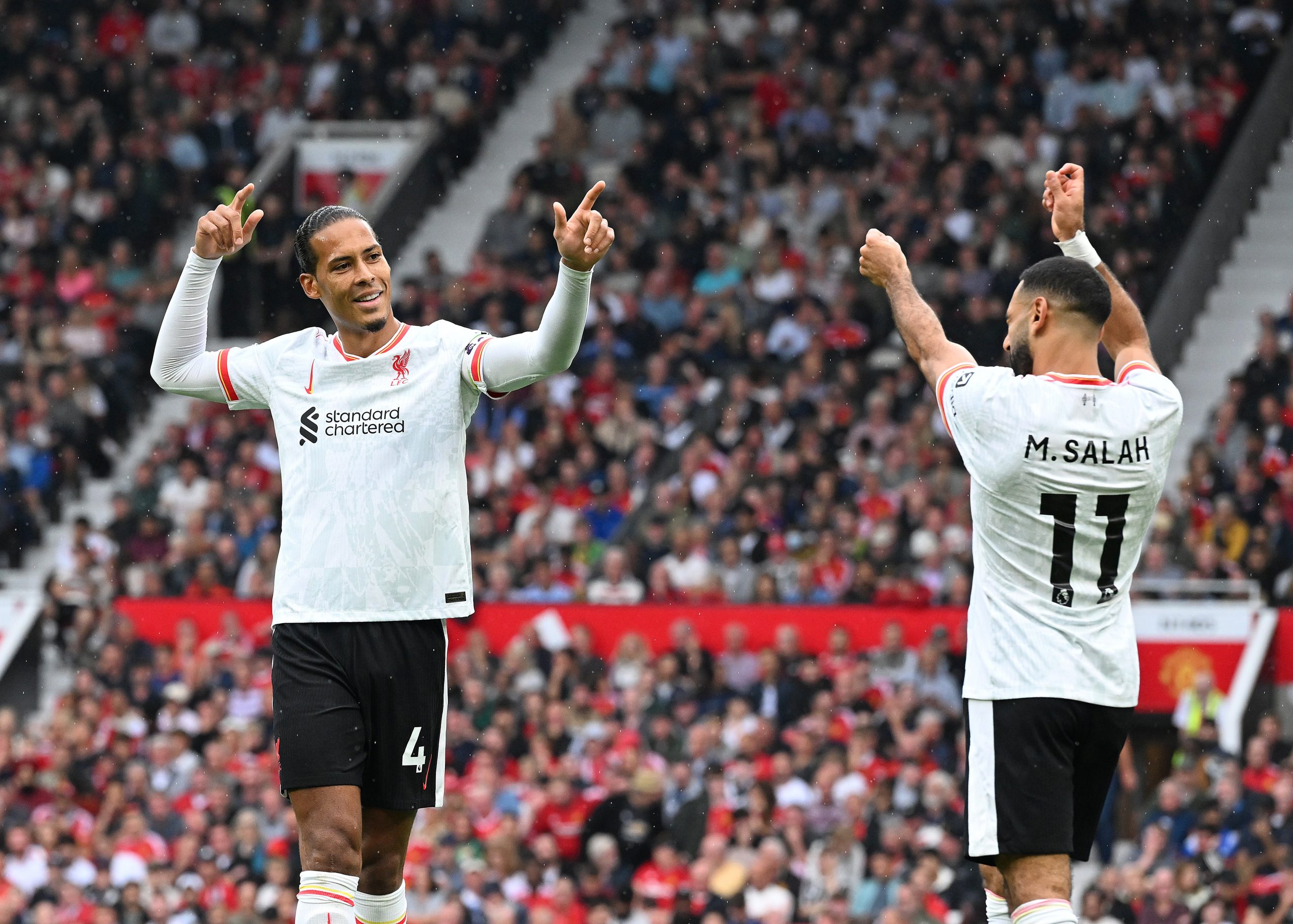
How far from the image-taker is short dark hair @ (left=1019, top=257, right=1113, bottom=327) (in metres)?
6.25

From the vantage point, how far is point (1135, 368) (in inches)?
255

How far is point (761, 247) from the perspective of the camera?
21.7 m

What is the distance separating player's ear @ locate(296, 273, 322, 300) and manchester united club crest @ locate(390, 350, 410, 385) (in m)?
0.38

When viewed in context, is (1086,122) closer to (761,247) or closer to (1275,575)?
(761,247)

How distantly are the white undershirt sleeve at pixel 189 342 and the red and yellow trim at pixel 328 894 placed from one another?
1720 mm

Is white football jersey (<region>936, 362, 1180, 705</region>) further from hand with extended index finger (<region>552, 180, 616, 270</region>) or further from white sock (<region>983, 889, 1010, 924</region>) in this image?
hand with extended index finger (<region>552, 180, 616, 270</region>)

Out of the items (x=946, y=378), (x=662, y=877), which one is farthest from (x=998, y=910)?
(x=662, y=877)

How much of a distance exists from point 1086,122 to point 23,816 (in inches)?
470

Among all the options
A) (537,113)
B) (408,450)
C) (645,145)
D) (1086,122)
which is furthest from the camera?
(537,113)

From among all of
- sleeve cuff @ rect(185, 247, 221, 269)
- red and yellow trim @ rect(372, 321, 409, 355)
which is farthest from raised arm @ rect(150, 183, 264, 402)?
red and yellow trim @ rect(372, 321, 409, 355)

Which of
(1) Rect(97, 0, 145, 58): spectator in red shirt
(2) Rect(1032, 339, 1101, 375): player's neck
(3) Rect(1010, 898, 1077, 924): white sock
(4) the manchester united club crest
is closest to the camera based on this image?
(3) Rect(1010, 898, 1077, 924): white sock

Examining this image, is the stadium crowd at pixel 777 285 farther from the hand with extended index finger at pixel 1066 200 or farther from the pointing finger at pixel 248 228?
the pointing finger at pixel 248 228

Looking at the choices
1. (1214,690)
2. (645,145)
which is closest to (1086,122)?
(645,145)

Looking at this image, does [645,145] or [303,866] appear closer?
[303,866]
